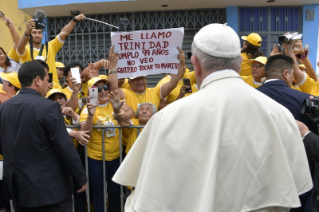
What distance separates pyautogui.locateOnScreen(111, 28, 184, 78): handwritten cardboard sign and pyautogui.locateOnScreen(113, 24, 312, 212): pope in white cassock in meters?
3.03

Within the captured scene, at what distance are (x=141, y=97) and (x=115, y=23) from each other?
20.6 ft

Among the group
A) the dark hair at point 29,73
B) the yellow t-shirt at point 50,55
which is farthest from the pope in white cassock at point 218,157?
the yellow t-shirt at point 50,55

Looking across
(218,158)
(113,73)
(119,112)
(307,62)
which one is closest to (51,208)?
(119,112)

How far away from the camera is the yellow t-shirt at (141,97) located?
4750 millimetres

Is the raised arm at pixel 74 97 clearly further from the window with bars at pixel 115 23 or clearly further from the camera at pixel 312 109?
the window with bars at pixel 115 23

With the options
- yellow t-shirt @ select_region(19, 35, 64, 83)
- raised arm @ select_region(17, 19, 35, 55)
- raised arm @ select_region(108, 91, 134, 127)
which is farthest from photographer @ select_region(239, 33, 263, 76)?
raised arm @ select_region(17, 19, 35, 55)

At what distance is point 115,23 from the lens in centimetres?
1055

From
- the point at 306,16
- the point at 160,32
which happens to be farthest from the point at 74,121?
the point at 306,16

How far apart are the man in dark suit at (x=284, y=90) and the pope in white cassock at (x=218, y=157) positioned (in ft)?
5.67

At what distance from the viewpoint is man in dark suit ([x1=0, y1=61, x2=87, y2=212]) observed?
3.16 meters

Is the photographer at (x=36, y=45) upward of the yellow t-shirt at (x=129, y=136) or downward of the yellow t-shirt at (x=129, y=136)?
upward

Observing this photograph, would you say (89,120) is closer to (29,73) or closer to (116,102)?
(116,102)

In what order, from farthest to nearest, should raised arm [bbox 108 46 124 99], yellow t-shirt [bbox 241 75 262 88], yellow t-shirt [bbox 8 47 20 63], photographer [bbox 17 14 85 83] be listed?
1. yellow t-shirt [bbox 8 47 20 63]
2. photographer [bbox 17 14 85 83]
3. yellow t-shirt [bbox 241 75 262 88]
4. raised arm [bbox 108 46 124 99]

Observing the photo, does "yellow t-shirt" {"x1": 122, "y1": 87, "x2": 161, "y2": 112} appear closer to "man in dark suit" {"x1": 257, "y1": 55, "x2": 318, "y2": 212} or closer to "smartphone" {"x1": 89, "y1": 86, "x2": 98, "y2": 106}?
"smartphone" {"x1": 89, "y1": 86, "x2": 98, "y2": 106}
